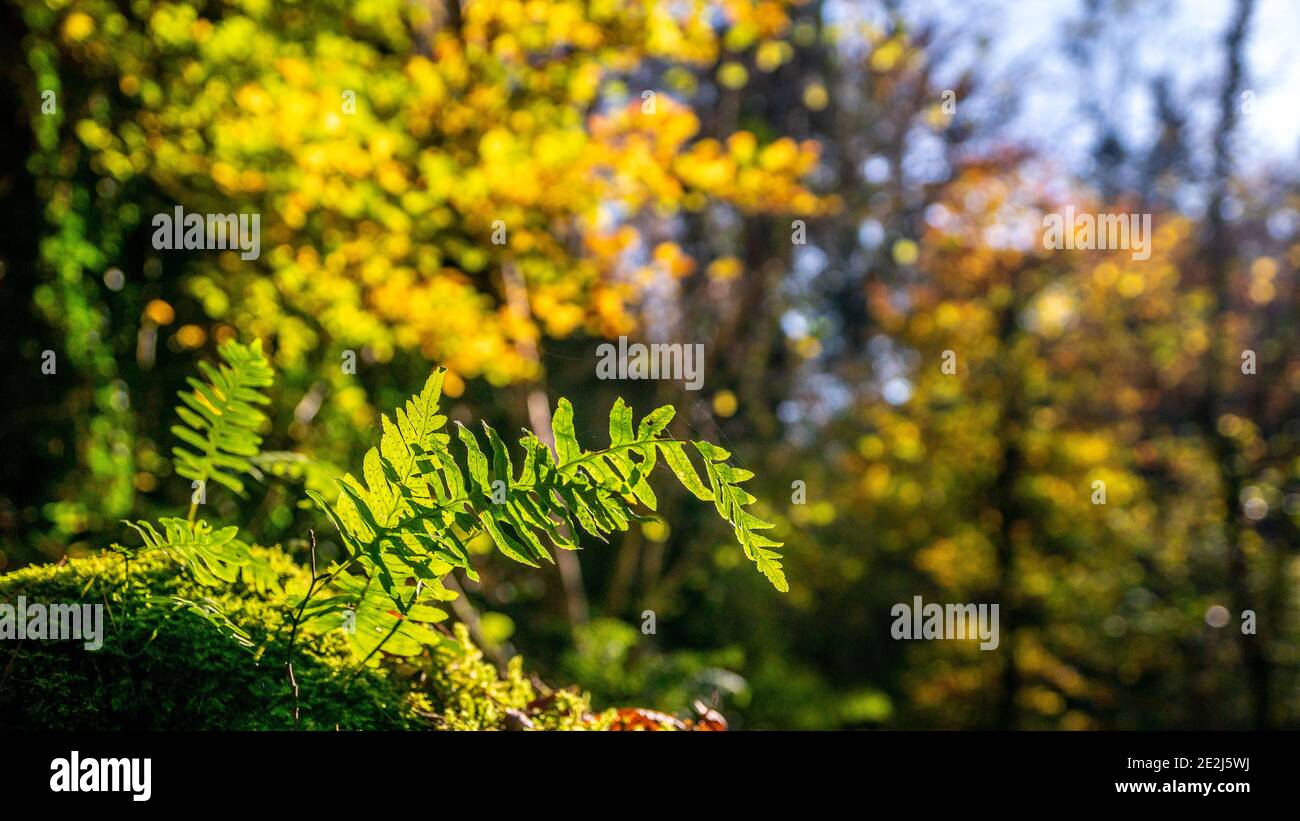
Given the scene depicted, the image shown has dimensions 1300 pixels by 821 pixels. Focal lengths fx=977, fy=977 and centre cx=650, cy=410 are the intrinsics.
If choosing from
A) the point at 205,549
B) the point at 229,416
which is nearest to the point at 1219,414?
the point at 229,416

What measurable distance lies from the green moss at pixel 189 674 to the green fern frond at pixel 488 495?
14cm

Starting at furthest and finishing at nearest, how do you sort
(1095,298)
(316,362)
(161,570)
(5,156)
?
(1095,298) < (316,362) < (5,156) < (161,570)

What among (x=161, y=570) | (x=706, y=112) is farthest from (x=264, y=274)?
(x=706, y=112)

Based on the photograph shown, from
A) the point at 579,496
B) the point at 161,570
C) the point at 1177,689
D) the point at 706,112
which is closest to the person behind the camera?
the point at 579,496

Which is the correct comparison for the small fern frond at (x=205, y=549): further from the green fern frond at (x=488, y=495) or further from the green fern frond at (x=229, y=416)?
the green fern frond at (x=229, y=416)

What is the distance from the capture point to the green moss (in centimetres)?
121

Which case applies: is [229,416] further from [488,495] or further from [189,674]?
[488,495]

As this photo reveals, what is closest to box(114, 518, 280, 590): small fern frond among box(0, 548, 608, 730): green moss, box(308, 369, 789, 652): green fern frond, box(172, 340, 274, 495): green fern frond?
box(0, 548, 608, 730): green moss

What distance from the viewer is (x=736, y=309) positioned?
891cm

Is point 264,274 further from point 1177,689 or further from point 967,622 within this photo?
point 1177,689

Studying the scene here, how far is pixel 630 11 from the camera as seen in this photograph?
18.9 ft

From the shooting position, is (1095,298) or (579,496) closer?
(579,496)

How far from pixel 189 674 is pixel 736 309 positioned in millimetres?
7871

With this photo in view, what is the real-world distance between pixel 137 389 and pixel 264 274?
3.19ft
